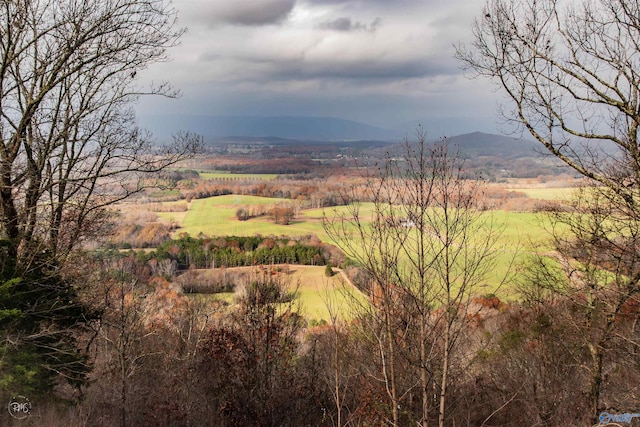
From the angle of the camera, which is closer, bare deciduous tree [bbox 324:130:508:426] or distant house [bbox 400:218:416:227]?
bare deciduous tree [bbox 324:130:508:426]

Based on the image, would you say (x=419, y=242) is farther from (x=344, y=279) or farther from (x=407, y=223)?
(x=344, y=279)

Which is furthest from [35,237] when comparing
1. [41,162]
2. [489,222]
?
[489,222]

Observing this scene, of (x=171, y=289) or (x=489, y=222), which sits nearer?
(x=489, y=222)

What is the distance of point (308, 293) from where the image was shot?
16.7m

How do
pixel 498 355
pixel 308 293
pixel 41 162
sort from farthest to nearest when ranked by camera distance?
pixel 308 293
pixel 498 355
pixel 41 162

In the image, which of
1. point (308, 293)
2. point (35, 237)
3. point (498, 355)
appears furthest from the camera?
point (308, 293)

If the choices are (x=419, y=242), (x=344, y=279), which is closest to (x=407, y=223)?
(x=419, y=242)

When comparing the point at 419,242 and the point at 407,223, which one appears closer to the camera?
the point at 419,242

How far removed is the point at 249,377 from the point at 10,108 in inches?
210

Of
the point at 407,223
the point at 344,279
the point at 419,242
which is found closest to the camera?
the point at 419,242

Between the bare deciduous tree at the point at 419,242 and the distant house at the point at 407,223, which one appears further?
the distant house at the point at 407,223

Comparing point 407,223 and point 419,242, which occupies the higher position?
point 407,223

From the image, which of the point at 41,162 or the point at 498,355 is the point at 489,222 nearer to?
the point at 41,162

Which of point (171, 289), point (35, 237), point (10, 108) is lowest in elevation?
point (171, 289)
